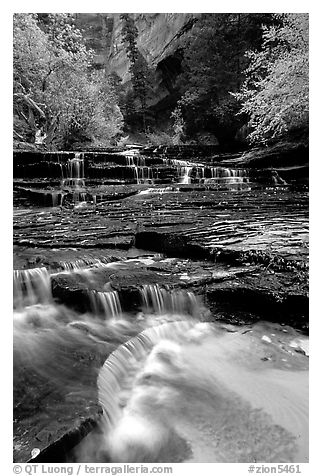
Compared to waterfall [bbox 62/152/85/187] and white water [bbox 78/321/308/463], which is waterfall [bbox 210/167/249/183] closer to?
waterfall [bbox 62/152/85/187]

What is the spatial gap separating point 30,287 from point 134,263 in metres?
1.19

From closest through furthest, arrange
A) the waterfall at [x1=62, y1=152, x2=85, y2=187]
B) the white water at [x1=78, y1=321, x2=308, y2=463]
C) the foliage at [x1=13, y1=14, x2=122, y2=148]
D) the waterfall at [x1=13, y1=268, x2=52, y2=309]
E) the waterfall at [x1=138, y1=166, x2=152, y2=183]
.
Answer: the white water at [x1=78, y1=321, x2=308, y2=463], the waterfall at [x1=13, y1=268, x2=52, y2=309], the waterfall at [x1=62, y1=152, x2=85, y2=187], the waterfall at [x1=138, y1=166, x2=152, y2=183], the foliage at [x1=13, y1=14, x2=122, y2=148]

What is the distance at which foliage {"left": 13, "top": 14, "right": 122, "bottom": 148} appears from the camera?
343 inches

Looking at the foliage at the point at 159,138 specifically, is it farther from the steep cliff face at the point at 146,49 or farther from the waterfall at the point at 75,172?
the waterfall at the point at 75,172

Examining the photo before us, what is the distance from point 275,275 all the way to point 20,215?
3500 mm

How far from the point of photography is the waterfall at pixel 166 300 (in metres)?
3.32

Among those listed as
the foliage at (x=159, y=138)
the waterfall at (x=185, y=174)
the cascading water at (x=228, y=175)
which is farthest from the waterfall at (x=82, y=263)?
the foliage at (x=159, y=138)

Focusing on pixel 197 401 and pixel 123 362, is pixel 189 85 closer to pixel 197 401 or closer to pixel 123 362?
pixel 123 362

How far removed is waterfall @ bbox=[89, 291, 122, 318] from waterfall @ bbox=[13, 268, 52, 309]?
441 mm

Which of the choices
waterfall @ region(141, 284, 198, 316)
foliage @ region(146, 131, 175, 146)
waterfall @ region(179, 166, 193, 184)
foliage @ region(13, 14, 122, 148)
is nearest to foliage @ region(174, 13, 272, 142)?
foliage @ region(146, 131, 175, 146)

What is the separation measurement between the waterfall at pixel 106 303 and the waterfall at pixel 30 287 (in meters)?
0.44

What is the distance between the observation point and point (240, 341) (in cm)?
318
